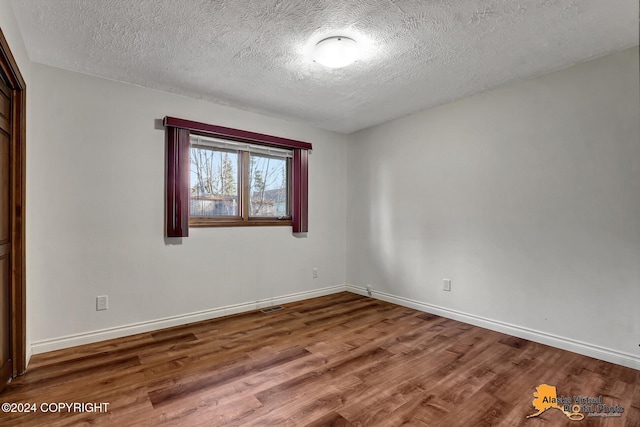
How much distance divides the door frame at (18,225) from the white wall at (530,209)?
350 cm

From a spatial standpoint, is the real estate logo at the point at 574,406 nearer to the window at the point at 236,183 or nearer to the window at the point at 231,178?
the window at the point at 231,178

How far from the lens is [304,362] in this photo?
2336 mm

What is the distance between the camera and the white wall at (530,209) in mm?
2326

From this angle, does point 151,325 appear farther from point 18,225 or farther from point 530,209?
point 530,209

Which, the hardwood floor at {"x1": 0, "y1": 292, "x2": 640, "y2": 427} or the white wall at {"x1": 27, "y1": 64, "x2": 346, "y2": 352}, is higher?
the white wall at {"x1": 27, "y1": 64, "x2": 346, "y2": 352}

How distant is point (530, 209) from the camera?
2.78 meters

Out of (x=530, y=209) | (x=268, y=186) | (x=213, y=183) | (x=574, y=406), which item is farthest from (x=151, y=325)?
(x=530, y=209)

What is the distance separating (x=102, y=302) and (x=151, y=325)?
479 millimetres

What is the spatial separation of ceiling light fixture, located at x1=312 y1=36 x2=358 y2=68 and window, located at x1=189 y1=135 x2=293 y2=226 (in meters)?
1.66

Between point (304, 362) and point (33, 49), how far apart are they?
309 centimetres

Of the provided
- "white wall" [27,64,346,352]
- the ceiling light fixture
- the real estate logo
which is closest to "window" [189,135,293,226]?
"white wall" [27,64,346,352]

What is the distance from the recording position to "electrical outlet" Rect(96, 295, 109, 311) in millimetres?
2703

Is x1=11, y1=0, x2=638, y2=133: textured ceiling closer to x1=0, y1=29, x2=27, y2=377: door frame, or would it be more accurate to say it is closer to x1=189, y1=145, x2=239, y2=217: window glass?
x1=0, y1=29, x2=27, y2=377: door frame

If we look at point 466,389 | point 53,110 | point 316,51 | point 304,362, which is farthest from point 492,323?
point 53,110
